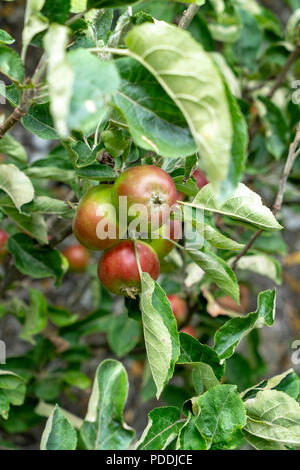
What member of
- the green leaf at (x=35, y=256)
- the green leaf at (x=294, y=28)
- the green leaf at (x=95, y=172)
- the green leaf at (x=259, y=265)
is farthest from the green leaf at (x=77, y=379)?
the green leaf at (x=294, y=28)

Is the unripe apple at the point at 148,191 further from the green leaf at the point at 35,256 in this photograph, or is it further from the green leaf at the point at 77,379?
the green leaf at the point at 77,379

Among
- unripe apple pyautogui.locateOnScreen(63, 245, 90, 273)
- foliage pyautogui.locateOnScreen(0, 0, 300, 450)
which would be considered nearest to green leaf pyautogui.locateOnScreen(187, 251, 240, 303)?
foliage pyautogui.locateOnScreen(0, 0, 300, 450)

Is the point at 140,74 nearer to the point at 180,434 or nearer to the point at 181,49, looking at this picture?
the point at 181,49

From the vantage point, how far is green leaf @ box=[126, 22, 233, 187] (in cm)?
53

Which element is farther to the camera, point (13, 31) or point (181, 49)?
point (13, 31)

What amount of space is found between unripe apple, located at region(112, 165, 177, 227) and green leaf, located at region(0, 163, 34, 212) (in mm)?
212

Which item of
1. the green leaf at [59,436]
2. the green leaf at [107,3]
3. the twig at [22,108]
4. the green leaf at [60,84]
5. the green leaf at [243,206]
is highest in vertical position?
the green leaf at [107,3]

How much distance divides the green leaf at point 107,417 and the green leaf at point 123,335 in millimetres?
515

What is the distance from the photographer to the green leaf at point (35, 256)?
104 cm

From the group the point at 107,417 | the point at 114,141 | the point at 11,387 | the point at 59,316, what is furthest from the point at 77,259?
the point at 114,141

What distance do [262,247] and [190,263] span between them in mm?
347

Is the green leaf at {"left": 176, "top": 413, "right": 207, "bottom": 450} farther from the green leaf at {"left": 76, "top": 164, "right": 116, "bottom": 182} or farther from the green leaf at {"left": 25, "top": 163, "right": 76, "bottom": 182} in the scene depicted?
the green leaf at {"left": 25, "top": 163, "right": 76, "bottom": 182}
